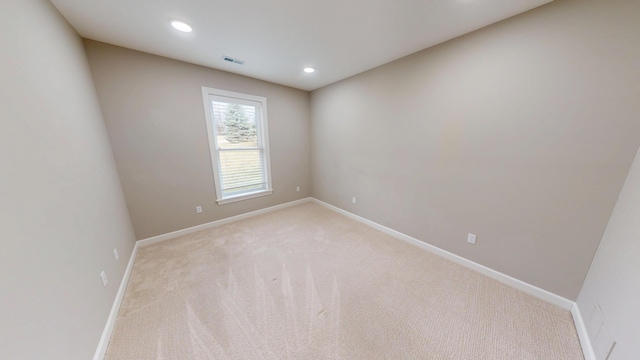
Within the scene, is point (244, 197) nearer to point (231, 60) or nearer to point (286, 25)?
point (231, 60)

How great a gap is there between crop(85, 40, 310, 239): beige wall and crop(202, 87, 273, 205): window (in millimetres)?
100

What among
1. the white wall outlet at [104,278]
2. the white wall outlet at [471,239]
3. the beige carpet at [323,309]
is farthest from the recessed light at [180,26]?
the white wall outlet at [471,239]

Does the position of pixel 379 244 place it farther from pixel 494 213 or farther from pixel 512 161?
pixel 512 161

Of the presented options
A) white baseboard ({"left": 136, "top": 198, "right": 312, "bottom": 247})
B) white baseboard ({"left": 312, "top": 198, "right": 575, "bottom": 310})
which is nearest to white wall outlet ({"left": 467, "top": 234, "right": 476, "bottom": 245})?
white baseboard ({"left": 312, "top": 198, "right": 575, "bottom": 310})

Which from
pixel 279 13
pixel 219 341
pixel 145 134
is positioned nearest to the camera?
pixel 219 341

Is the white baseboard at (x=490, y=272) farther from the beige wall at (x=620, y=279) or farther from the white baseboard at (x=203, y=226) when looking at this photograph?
the white baseboard at (x=203, y=226)

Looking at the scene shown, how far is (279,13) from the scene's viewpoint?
1.60 meters

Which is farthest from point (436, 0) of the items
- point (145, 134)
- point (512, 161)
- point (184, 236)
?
point (184, 236)

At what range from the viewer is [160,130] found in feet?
8.24

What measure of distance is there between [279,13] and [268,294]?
8.07 ft

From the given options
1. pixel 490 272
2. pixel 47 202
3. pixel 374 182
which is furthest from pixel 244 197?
pixel 490 272

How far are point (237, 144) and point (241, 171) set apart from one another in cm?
47

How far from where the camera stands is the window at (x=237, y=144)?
2951 millimetres

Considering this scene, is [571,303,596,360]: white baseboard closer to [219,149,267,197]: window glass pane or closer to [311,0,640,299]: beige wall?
[311,0,640,299]: beige wall
